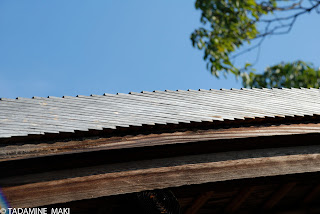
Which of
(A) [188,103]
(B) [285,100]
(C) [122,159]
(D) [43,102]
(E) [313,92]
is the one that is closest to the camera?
(C) [122,159]

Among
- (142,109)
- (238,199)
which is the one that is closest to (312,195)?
(238,199)

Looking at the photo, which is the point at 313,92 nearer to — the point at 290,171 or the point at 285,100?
the point at 285,100

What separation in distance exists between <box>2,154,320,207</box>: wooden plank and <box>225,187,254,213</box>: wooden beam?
1.97 ft

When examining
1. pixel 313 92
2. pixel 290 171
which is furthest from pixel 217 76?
pixel 290 171

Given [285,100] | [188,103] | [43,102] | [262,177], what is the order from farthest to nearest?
[285,100]
[188,103]
[43,102]
[262,177]

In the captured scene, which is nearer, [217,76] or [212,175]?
[212,175]

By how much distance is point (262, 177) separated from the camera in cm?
266

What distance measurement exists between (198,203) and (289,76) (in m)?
11.6

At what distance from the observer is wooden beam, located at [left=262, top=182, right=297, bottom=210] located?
3.36 metres

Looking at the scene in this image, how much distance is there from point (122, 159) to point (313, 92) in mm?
2877

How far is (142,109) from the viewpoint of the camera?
10.6 ft

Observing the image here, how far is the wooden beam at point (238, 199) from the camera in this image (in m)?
3.29

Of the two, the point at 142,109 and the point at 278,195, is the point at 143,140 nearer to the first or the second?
the point at 142,109

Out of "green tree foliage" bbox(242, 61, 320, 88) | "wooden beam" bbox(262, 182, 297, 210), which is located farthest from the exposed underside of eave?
"green tree foliage" bbox(242, 61, 320, 88)
